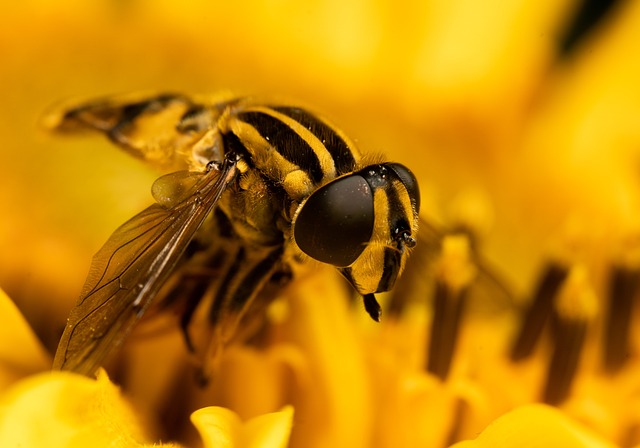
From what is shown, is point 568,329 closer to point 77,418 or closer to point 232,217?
point 232,217

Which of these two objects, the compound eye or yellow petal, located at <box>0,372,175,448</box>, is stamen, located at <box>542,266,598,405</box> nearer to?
the compound eye

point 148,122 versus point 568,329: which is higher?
point 148,122

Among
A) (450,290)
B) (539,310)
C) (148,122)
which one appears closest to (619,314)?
(539,310)

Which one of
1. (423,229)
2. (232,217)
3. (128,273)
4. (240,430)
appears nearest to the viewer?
(128,273)

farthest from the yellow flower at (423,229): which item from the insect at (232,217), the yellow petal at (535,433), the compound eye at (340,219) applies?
the compound eye at (340,219)

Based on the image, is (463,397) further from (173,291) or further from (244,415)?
(173,291)

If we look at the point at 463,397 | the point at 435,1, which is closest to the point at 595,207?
the point at 435,1

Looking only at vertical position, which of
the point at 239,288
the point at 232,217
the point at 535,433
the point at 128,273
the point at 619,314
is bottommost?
→ the point at 619,314

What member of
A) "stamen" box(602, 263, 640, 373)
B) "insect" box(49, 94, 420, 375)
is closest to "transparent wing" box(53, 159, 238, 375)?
"insect" box(49, 94, 420, 375)
